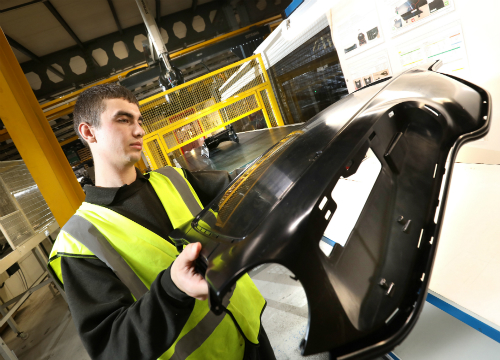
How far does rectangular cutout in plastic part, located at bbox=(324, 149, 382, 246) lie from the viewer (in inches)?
36.8

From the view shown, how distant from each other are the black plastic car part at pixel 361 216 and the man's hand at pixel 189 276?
27 mm

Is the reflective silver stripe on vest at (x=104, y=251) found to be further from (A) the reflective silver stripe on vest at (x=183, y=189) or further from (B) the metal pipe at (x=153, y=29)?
(B) the metal pipe at (x=153, y=29)

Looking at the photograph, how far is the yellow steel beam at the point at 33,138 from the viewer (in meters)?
2.09

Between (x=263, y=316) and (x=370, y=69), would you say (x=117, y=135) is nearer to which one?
(x=370, y=69)

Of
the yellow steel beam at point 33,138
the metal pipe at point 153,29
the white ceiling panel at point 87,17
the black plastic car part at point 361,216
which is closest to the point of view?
the black plastic car part at point 361,216

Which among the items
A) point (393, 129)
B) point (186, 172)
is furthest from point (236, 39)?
point (393, 129)

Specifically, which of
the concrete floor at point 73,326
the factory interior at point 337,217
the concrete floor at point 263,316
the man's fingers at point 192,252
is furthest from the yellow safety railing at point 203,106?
the man's fingers at point 192,252

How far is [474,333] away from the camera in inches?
36.5

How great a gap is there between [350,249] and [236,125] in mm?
5049

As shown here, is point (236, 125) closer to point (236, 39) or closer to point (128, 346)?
point (236, 39)

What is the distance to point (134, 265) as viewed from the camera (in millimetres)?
919

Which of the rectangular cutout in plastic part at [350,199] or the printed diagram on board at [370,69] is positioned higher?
the printed diagram on board at [370,69]

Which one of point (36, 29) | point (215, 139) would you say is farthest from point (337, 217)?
point (36, 29)

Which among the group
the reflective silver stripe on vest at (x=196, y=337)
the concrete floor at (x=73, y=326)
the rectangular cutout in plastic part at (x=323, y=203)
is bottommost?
the concrete floor at (x=73, y=326)
